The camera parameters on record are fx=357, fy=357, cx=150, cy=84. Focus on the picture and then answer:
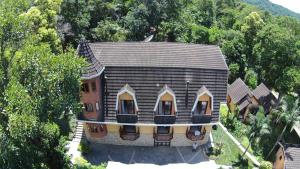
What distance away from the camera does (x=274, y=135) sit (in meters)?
54.5

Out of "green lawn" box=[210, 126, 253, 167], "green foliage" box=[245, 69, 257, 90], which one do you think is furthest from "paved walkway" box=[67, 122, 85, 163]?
"green foliage" box=[245, 69, 257, 90]

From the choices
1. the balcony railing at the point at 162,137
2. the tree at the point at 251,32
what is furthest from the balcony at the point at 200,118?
the tree at the point at 251,32

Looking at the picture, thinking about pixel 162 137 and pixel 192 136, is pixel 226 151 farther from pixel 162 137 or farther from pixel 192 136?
pixel 162 137

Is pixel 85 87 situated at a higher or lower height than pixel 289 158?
higher

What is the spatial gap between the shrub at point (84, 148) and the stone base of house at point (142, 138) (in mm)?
1640

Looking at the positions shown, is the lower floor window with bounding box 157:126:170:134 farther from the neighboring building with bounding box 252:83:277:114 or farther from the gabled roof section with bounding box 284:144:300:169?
the neighboring building with bounding box 252:83:277:114

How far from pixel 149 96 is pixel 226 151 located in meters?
13.2

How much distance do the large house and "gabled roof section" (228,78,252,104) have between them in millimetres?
14238

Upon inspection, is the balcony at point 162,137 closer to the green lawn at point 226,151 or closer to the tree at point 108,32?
the green lawn at point 226,151

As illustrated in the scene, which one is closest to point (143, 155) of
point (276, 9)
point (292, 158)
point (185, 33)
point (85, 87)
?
point (85, 87)

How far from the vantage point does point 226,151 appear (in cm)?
4784

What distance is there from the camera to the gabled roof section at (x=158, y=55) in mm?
45375

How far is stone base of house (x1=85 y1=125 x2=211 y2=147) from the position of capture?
4603cm

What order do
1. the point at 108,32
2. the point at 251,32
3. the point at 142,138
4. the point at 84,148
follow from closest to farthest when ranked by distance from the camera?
the point at 84,148
the point at 142,138
the point at 108,32
the point at 251,32
